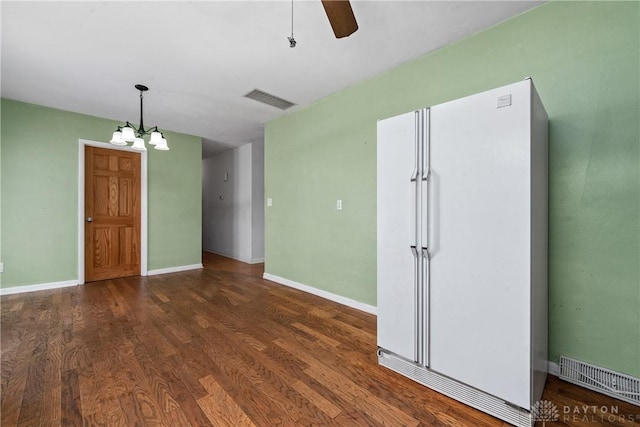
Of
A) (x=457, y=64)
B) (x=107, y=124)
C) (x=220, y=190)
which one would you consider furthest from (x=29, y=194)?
(x=457, y=64)

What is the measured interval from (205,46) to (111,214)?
11.2 feet

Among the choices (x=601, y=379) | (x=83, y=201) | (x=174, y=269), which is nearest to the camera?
(x=601, y=379)

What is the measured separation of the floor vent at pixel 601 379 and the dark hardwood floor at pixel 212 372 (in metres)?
0.06

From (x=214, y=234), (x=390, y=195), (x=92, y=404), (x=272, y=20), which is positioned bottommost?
(x=92, y=404)

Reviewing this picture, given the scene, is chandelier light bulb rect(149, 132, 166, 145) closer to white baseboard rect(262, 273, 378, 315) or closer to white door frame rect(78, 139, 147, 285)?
white door frame rect(78, 139, 147, 285)

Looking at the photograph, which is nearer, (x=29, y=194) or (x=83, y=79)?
(x=83, y=79)

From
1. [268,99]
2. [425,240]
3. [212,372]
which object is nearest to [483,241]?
[425,240]

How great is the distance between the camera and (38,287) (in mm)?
3686

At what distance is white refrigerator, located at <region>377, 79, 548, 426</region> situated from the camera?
4.52 ft

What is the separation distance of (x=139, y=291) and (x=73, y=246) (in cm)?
131

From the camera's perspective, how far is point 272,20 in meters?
2.07

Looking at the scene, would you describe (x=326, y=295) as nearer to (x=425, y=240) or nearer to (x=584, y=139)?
(x=425, y=240)

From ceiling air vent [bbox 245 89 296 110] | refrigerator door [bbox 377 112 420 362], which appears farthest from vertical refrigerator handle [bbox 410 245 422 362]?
ceiling air vent [bbox 245 89 296 110]

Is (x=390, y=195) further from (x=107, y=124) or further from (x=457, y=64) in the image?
(x=107, y=124)
